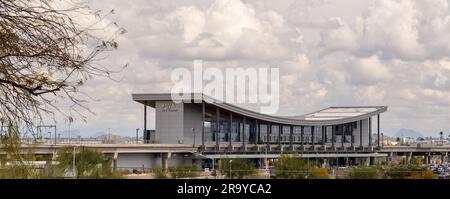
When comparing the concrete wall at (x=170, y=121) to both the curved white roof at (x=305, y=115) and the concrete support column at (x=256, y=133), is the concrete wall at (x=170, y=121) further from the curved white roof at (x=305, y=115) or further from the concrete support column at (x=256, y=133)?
the concrete support column at (x=256, y=133)

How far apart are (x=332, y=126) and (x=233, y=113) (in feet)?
71.2

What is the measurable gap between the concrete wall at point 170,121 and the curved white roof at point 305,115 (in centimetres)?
103

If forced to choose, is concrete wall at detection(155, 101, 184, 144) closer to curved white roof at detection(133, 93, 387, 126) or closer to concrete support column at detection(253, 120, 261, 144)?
curved white roof at detection(133, 93, 387, 126)

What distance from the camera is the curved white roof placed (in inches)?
3319

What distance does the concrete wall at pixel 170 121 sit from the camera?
278 ft

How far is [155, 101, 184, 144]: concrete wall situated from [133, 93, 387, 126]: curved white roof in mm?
1032

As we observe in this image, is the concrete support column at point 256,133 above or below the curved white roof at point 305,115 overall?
below

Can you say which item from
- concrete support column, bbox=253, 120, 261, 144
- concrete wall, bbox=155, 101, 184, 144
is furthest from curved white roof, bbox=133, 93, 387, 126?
concrete support column, bbox=253, 120, 261, 144

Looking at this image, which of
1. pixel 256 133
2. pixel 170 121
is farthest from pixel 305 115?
pixel 170 121

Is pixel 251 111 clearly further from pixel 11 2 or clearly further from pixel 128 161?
pixel 11 2

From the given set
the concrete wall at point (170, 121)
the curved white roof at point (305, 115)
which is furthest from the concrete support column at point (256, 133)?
the concrete wall at point (170, 121)

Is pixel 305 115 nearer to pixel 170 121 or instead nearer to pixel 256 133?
pixel 256 133

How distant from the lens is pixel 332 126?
346 feet
